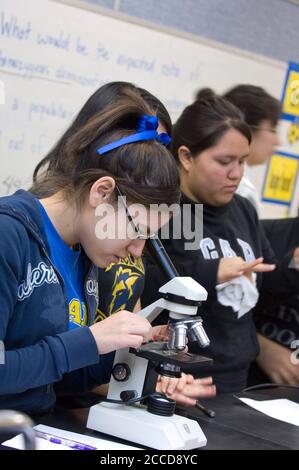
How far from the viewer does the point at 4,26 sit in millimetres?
2105

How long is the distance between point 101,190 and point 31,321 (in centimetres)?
29

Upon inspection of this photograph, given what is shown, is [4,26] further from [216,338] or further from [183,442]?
[183,442]

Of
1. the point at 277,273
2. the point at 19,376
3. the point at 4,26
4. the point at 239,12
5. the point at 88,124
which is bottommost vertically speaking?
the point at 19,376

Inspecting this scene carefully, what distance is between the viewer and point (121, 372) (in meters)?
1.36

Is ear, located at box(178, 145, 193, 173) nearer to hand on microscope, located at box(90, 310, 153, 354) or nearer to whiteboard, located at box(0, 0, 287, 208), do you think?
whiteboard, located at box(0, 0, 287, 208)

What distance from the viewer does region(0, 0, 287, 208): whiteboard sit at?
7.08 ft

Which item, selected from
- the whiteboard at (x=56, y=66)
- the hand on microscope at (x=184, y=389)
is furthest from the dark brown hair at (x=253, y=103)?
the hand on microscope at (x=184, y=389)

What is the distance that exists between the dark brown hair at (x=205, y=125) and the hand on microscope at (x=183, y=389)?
765mm

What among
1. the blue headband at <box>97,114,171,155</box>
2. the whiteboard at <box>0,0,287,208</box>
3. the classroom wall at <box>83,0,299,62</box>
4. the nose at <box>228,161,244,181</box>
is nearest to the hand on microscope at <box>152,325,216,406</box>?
the blue headband at <box>97,114,171,155</box>

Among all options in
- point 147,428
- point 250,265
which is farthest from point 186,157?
point 147,428

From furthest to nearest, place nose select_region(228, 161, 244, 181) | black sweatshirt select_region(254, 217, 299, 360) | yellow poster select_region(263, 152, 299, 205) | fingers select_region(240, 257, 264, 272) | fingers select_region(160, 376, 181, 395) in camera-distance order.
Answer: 1. yellow poster select_region(263, 152, 299, 205)
2. black sweatshirt select_region(254, 217, 299, 360)
3. nose select_region(228, 161, 244, 181)
4. fingers select_region(240, 257, 264, 272)
5. fingers select_region(160, 376, 181, 395)

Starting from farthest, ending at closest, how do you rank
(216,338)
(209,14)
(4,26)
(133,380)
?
(209,14) → (4,26) → (216,338) → (133,380)
